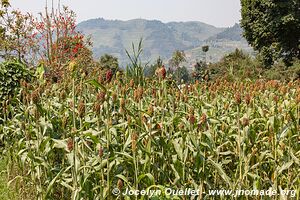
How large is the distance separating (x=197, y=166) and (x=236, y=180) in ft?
1.08

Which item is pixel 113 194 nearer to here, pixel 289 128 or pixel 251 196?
pixel 251 196

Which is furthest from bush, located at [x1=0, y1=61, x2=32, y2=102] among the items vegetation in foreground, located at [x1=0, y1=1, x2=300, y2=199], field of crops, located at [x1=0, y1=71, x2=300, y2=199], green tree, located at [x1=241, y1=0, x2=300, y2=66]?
green tree, located at [x1=241, y1=0, x2=300, y2=66]

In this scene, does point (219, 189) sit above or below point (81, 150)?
below

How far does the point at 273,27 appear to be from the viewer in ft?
75.1

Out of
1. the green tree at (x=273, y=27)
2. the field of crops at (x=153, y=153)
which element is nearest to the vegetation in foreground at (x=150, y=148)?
the field of crops at (x=153, y=153)

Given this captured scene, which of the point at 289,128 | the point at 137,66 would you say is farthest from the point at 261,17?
the point at 289,128

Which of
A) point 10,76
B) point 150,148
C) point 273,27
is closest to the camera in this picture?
point 150,148

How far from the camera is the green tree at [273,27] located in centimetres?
2214

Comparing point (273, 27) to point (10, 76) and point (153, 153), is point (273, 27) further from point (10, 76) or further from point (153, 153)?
point (153, 153)

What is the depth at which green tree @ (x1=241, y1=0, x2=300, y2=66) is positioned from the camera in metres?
22.1

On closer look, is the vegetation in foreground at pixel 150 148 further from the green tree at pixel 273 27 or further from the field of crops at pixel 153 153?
the green tree at pixel 273 27

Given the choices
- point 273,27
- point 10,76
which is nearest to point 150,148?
point 10,76

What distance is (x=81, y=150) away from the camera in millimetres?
2703

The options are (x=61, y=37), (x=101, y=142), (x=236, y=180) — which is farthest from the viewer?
(x=61, y=37)
